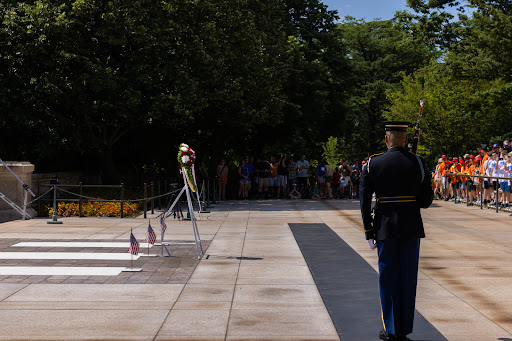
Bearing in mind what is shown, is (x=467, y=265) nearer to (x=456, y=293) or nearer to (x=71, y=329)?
(x=456, y=293)

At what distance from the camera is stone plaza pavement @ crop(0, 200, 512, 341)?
621 centimetres

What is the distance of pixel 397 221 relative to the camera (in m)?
5.81

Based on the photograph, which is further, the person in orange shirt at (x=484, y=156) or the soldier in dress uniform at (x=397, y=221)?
the person in orange shirt at (x=484, y=156)

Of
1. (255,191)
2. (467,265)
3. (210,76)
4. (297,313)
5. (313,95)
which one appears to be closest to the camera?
(297,313)

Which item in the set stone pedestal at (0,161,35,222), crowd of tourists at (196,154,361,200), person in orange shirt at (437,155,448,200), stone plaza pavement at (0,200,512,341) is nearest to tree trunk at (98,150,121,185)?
crowd of tourists at (196,154,361,200)

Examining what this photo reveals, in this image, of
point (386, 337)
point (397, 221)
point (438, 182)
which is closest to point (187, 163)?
point (397, 221)

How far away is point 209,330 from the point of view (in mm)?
6156

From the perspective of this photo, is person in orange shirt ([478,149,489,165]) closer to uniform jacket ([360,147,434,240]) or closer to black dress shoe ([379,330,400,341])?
uniform jacket ([360,147,434,240])

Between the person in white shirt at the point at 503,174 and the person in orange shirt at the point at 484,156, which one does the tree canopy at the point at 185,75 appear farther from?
the person in white shirt at the point at 503,174

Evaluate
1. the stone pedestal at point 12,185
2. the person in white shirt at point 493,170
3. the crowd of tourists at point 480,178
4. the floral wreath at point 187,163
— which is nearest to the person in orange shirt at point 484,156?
the crowd of tourists at point 480,178

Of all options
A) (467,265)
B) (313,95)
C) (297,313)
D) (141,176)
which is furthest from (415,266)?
→ (313,95)

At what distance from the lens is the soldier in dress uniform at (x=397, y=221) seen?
19.1 feet

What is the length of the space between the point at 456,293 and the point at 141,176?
23185 mm

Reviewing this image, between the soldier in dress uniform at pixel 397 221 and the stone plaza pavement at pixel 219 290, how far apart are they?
0.54m
